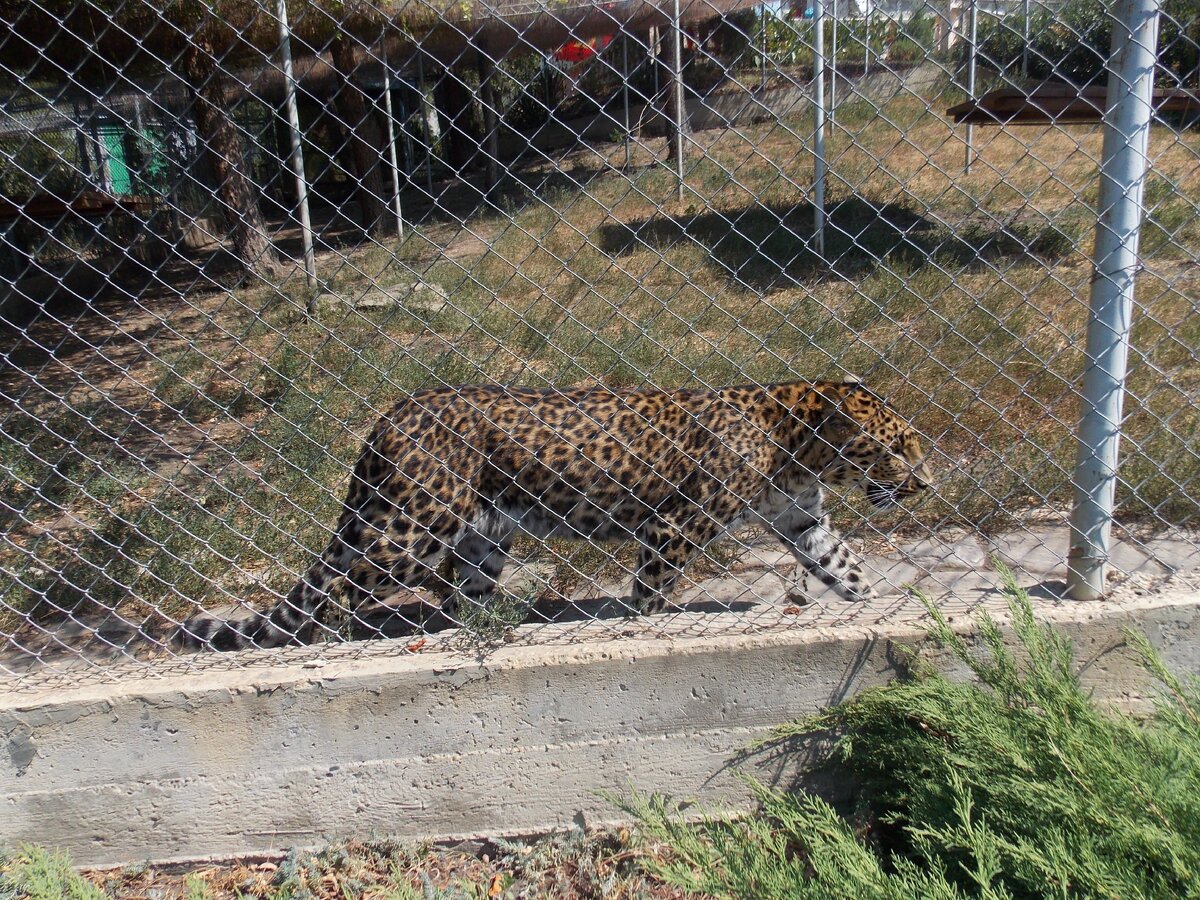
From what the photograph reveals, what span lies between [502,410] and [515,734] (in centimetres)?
163

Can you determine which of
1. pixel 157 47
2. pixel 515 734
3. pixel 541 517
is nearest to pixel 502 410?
pixel 541 517

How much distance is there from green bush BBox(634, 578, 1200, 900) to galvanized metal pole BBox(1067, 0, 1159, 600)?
1.27 ft

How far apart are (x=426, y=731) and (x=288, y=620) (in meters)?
1.20

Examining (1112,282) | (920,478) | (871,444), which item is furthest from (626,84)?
(920,478)

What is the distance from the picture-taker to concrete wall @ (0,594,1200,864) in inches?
126

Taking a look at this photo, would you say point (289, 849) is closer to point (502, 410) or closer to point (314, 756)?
point (314, 756)

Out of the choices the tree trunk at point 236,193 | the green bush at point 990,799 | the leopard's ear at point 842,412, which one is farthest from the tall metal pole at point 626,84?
the tree trunk at point 236,193

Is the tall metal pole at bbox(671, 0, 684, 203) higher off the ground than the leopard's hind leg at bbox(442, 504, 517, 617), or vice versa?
the tall metal pole at bbox(671, 0, 684, 203)

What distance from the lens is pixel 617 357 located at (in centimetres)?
574

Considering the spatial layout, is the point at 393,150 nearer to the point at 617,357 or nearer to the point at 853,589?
the point at 617,357

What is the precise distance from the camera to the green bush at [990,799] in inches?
96.3

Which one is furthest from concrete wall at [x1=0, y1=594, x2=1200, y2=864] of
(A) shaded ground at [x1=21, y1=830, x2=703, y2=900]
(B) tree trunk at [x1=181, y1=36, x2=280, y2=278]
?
(B) tree trunk at [x1=181, y1=36, x2=280, y2=278]

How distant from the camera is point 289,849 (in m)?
3.34

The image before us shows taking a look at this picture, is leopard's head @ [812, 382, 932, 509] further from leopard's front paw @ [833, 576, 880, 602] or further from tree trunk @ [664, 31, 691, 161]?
tree trunk @ [664, 31, 691, 161]
